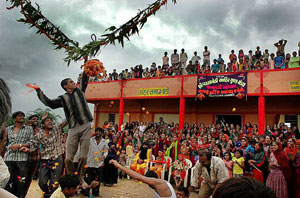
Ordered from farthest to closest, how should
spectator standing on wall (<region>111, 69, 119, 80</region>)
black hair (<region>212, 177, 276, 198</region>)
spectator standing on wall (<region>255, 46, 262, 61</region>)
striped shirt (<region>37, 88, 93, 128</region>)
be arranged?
spectator standing on wall (<region>111, 69, 119, 80</region>), spectator standing on wall (<region>255, 46, 262, 61</region>), striped shirt (<region>37, 88, 93, 128</region>), black hair (<region>212, 177, 276, 198</region>)

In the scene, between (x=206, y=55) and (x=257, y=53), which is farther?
(x=206, y=55)

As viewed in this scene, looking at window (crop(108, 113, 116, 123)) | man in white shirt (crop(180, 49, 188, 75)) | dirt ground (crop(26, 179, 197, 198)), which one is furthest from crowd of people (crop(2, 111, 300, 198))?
window (crop(108, 113, 116, 123))

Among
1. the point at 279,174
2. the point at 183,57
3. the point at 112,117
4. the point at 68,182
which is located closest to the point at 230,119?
the point at 183,57

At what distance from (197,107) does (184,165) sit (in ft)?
29.3

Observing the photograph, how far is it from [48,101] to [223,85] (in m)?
11.1

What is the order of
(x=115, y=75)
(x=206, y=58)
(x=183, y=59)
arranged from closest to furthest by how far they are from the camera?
(x=206, y=58) < (x=183, y=59) < (x=115, y=75)

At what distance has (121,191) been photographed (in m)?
7.38

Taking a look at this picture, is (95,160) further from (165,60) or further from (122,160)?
(165,60)

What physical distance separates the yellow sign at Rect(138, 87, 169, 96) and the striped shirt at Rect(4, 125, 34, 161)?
11080 millimetres

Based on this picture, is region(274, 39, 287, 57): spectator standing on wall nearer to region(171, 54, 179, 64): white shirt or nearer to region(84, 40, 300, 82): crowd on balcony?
region(84, 40, 300, 82): crowd on balcony

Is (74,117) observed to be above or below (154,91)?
below

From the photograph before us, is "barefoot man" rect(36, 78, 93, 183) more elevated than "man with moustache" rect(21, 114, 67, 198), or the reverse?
"barefoot man" rect(36, 78, 93, 183)

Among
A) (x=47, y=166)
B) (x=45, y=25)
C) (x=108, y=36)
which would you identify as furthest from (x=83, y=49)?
(x=47, y=166)

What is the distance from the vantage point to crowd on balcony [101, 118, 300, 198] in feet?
19.8
